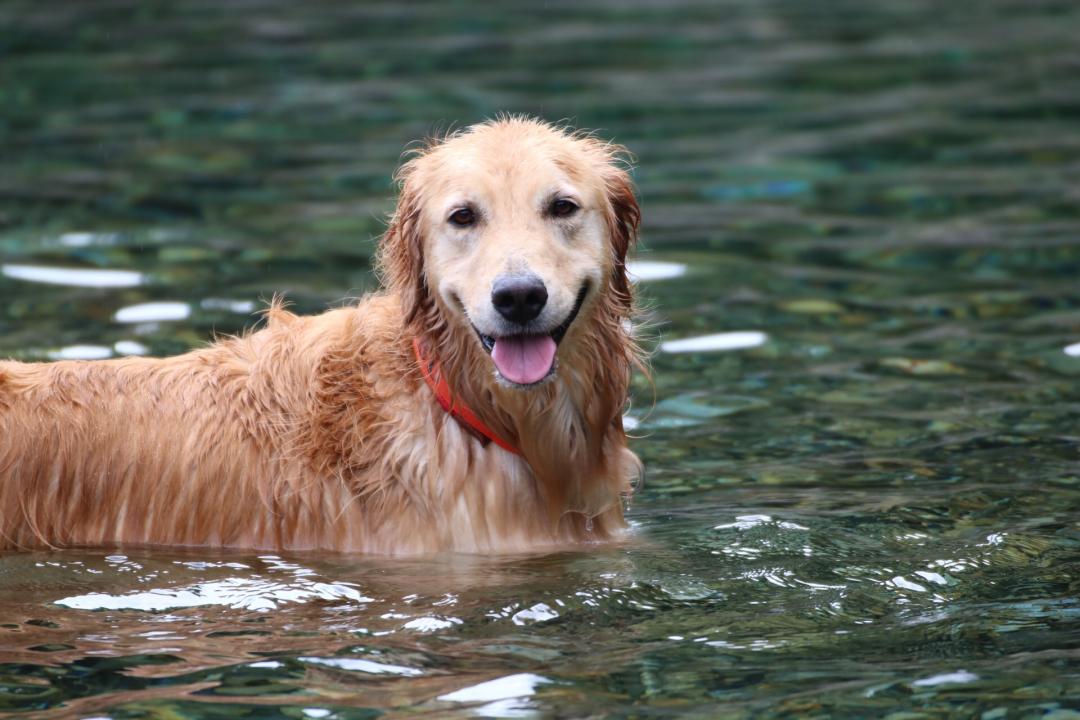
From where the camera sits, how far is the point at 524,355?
20.7 ft

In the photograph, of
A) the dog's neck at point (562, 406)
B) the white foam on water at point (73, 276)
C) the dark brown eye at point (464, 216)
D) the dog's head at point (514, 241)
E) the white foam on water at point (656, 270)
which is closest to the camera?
the dog's head at point (514, 241)

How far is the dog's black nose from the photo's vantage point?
611cm

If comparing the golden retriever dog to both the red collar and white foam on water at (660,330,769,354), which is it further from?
white foam on water at (660,330,769,354)

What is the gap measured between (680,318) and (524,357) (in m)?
3.98

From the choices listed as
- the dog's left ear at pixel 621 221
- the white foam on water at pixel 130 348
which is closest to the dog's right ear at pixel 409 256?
the dog's left ear at pixel 621 221

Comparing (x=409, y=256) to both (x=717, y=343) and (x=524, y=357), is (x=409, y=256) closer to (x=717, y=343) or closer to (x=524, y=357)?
(x=524, y=357)

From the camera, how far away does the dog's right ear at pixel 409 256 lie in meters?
6.64

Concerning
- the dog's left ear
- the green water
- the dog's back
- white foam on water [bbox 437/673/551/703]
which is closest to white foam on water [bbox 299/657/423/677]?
the green water

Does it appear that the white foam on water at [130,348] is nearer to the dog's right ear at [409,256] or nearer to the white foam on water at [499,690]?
the dog's right ear at [409,256]

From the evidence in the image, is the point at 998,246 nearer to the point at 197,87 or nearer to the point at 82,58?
the point at 197,87

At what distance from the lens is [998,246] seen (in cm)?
1138

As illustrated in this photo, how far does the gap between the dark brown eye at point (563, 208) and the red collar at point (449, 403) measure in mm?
797

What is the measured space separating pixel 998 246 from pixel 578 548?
572cm

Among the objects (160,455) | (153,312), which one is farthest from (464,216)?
(153,312)
